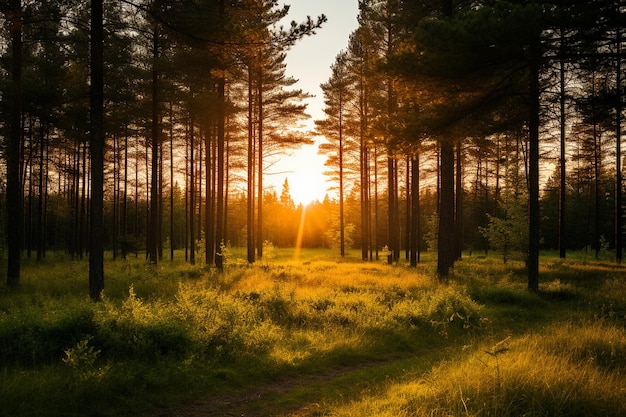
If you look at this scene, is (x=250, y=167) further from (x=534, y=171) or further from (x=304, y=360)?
(x=304, y=360)

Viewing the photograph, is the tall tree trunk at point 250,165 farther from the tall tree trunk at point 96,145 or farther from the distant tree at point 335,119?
the tall tree trunk at point 96,145

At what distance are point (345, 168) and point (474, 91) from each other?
2029 cm

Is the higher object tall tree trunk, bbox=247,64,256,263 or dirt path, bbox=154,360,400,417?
tall tree trunk, bbox=247,64,256,263

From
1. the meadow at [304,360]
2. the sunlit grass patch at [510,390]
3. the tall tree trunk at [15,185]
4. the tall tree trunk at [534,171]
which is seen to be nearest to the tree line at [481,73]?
the tall tree trunk at [534,171]

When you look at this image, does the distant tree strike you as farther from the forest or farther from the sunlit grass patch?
the sunlit grass patch

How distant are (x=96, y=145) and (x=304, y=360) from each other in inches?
271

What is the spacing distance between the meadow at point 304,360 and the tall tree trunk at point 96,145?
1.25 m

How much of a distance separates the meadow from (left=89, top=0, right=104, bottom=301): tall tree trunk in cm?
125

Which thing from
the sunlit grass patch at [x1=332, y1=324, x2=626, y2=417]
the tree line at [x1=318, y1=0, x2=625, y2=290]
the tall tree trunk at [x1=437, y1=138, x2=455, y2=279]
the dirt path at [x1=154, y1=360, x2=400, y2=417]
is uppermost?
the tree line at [x1=318, y1=0, x2=625, y2=290]

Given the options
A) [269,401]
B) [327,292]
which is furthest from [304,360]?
[327,292]

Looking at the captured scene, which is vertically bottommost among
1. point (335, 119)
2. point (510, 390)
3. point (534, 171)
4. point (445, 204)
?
point (510, 390)

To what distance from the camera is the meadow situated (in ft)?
14.7

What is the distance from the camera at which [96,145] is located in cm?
877

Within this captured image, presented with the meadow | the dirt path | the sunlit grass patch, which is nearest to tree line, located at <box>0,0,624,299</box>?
the meadow
